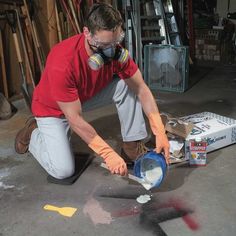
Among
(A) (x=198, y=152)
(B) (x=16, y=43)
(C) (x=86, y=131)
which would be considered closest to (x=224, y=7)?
(B) (x=16, y=43)

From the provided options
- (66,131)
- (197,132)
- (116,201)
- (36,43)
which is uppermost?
(36,43)

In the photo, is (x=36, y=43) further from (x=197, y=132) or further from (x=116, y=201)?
(x=116, y=201)

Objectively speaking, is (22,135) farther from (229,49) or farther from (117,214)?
(229,49)

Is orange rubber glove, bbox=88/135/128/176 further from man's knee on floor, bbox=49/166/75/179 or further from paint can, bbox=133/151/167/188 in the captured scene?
man's knee on floor, bbox=49/166/75/179

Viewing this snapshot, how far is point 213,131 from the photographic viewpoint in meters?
2.17

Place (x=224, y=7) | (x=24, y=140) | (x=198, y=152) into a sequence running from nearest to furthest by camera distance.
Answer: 1. (x=198, y=152)
2. (x=24, y=140)
3. (x=224, y=7)

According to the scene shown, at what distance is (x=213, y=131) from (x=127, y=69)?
67 centimetres

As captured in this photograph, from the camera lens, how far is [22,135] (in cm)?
232

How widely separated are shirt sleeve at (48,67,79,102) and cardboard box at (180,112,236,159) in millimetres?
758

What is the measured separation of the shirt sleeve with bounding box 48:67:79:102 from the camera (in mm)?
1642

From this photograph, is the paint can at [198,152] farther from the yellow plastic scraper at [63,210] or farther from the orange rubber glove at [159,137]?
the yellow plastic scraper at [63,210]

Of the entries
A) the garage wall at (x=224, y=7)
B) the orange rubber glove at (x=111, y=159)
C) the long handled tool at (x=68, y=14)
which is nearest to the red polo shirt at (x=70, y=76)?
the orange rubber glove at (x=111, y=159)

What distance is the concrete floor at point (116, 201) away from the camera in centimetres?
155

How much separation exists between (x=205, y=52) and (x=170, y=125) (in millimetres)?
3417
